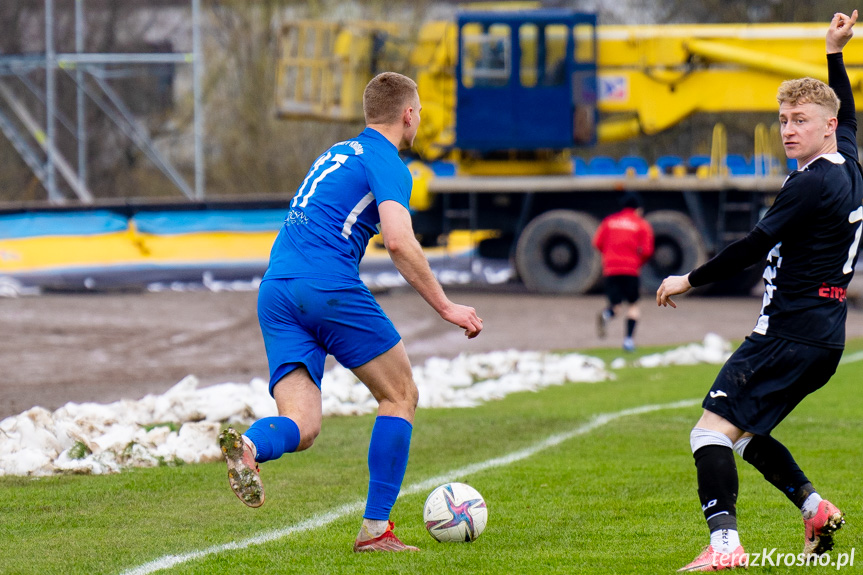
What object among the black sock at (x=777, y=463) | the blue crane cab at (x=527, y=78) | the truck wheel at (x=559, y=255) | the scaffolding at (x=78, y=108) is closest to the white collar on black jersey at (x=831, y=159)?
the black sock at (x=777, y=463)

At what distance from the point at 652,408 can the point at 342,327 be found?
5712mm

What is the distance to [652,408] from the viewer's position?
1002 centimetres

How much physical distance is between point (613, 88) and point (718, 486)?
18.8 m

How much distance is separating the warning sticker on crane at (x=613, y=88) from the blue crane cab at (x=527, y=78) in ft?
1.35

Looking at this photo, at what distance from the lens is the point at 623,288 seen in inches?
610

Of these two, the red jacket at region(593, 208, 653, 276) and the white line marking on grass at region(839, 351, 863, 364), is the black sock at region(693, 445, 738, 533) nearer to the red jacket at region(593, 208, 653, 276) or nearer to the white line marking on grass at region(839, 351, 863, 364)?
the white line marking on grass at region(839, 351, 863, 364)

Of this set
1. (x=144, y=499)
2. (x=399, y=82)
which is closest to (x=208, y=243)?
(x=144, y=499)

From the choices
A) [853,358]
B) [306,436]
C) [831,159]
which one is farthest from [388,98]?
[853,358]

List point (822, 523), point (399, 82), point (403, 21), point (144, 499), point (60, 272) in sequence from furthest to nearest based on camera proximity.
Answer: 1. point (403, 21)
2. point (60, 272)
3. point (144, 499)
4. point (399, 82)
5. point (822, 523)

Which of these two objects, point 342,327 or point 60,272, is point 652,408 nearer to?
point 342,327

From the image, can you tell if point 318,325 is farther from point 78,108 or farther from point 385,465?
point 78,108

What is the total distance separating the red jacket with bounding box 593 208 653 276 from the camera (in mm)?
15482

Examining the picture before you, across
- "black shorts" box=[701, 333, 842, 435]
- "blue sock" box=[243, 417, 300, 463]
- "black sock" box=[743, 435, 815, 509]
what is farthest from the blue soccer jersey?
"black sock" box=[743, 435, 815, 509]

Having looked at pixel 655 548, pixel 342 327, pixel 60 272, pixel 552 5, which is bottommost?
pixel 60 272
